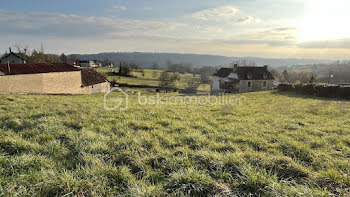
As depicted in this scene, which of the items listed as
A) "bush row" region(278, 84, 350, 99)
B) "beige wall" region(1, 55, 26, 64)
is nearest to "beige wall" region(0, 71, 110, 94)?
"beige wall" region(1, 55, 26, 64)

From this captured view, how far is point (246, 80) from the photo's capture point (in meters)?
38.4

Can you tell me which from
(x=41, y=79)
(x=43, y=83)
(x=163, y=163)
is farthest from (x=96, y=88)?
(x=163, y=163)

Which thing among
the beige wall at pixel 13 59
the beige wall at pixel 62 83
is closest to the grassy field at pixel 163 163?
the beige wall at pixel 62 83

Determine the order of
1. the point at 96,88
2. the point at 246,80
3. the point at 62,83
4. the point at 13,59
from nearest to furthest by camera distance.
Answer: the point at 62,83 → the point at 96,88 → the point at 246,80 → the point at 13,59

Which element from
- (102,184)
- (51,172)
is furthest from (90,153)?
(102,184)

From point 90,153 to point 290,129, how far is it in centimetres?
662

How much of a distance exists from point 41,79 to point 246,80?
37.2 metres

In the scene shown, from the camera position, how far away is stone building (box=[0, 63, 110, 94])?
64.8ft

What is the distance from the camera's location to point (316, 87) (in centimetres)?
2555

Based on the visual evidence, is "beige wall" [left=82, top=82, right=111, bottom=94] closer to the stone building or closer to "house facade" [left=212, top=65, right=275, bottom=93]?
the stone building

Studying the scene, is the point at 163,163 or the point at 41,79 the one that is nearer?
the point at 163,163

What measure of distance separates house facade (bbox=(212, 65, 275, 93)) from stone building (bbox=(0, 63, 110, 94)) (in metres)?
29.8

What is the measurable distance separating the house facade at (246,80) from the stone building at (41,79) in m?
29.8

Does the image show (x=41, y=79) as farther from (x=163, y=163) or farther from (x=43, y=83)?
(x=163, y=163)
